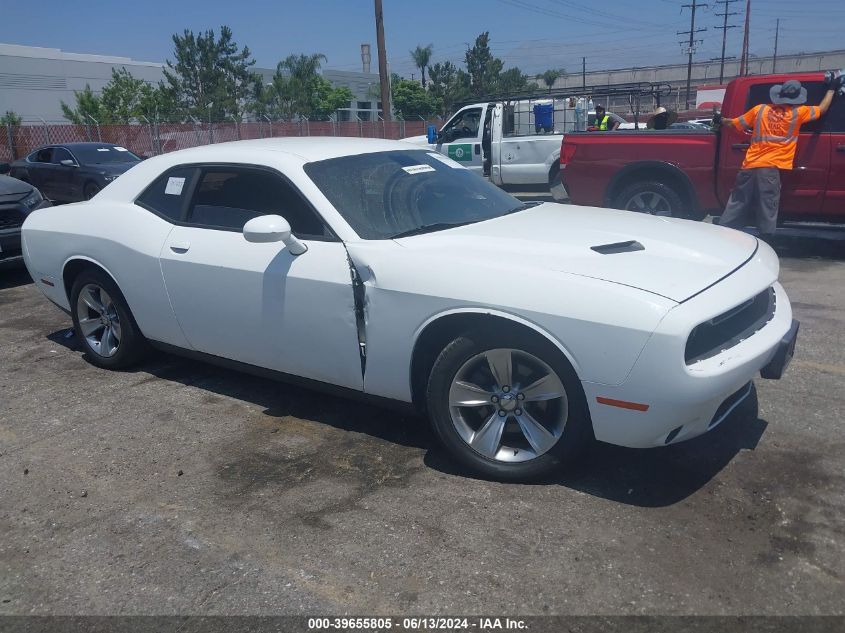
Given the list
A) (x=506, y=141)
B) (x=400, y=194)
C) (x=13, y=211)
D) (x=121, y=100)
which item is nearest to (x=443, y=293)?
(x=400, y=194)

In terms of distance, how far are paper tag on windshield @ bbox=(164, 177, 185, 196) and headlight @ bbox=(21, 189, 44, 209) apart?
4.77 metres

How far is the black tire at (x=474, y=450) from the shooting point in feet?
10.5

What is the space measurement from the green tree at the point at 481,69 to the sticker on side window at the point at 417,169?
60339mm

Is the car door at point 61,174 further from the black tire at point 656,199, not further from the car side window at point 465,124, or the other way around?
the black tire at point 656,199

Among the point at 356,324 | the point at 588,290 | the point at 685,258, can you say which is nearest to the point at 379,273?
the point at 356,324

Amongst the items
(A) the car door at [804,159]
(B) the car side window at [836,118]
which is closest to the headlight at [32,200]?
(A) the car door at [804,159]

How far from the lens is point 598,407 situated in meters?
3.14

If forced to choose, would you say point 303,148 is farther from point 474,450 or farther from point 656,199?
point 656,199

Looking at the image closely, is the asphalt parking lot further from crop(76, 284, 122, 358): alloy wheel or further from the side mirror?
the side mirror

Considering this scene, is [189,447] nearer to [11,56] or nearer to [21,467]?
[21,467]

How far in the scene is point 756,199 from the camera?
25.9ft

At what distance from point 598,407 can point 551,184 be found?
1135cm

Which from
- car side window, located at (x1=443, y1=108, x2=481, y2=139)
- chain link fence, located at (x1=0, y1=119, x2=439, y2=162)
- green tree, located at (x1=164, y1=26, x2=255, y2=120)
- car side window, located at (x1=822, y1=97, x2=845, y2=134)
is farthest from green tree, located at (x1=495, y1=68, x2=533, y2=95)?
car side window, located at (x1=822, y1=97, x2=845, y2=134)

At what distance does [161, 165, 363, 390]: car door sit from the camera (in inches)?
150
